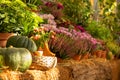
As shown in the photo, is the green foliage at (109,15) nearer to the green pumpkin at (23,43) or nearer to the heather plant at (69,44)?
the heather plant at (69,44)

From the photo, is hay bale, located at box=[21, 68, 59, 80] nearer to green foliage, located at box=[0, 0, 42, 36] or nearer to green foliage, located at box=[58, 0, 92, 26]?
green foliage, located at box=[0, 0, 42, 36]

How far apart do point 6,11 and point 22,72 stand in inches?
37.3

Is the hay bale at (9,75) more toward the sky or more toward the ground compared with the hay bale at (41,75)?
more toward the sky

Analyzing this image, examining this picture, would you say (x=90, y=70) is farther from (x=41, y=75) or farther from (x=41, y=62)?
(x=41, y=75)

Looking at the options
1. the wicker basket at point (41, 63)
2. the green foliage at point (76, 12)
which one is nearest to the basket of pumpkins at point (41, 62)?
the wicker basket at point (41, 63)

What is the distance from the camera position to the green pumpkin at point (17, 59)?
10.1 feet

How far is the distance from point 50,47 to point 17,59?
1.49 m

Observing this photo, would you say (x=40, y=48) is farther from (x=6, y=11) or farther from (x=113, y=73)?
(x=113, y=73)

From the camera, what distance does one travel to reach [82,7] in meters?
7.72

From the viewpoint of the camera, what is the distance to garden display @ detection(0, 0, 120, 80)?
316cm

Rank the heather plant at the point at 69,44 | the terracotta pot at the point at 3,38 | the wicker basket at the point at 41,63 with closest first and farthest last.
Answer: the wicker basket at the point at 41,63 → the terracotta pot at the point at 3,38 → the heather plant at the point at 69,44

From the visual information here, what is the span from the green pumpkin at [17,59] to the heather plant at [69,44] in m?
1.37

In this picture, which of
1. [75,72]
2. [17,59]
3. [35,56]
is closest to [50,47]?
[75,72]

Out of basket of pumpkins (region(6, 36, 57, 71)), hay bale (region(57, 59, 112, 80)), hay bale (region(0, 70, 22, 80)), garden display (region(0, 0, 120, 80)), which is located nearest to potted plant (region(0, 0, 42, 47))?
garden display (region(0, 0, 120, 80))
